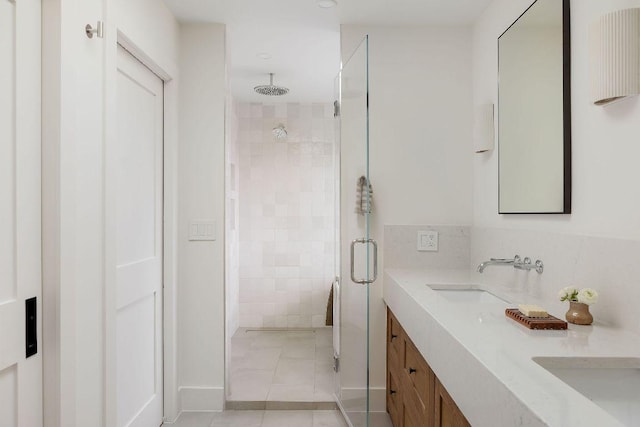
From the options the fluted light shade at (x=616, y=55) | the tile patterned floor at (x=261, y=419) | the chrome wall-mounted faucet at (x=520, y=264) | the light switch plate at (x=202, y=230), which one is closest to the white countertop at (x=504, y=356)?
the chrome wall-mounted faucet at (x=520, y=264)

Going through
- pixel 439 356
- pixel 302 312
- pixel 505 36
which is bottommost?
pixel 302 312

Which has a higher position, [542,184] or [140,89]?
[140,89]

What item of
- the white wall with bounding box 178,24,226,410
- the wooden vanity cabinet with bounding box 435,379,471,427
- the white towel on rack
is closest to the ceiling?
the white wall with bounding box 178,24,226,410

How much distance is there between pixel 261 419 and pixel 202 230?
1193mm

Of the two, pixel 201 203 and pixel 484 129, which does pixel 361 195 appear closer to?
pixel 484 129

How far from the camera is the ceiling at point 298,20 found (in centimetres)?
246

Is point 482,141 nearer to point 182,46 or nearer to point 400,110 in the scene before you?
point 400,110

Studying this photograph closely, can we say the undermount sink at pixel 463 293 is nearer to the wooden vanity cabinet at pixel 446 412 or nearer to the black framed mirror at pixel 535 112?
the black framed mirror at pixel 535 112

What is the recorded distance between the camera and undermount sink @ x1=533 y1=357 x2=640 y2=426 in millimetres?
1051

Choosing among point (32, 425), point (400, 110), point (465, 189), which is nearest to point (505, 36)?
point (400, 110)

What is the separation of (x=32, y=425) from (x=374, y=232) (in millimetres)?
1921

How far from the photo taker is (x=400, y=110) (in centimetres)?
274

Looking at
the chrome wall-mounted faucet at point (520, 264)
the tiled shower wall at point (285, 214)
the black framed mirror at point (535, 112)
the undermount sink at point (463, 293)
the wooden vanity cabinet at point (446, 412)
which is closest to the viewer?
the wooden vanity cabinet at point (446, 412)

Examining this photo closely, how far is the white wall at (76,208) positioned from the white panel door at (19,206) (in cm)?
4
